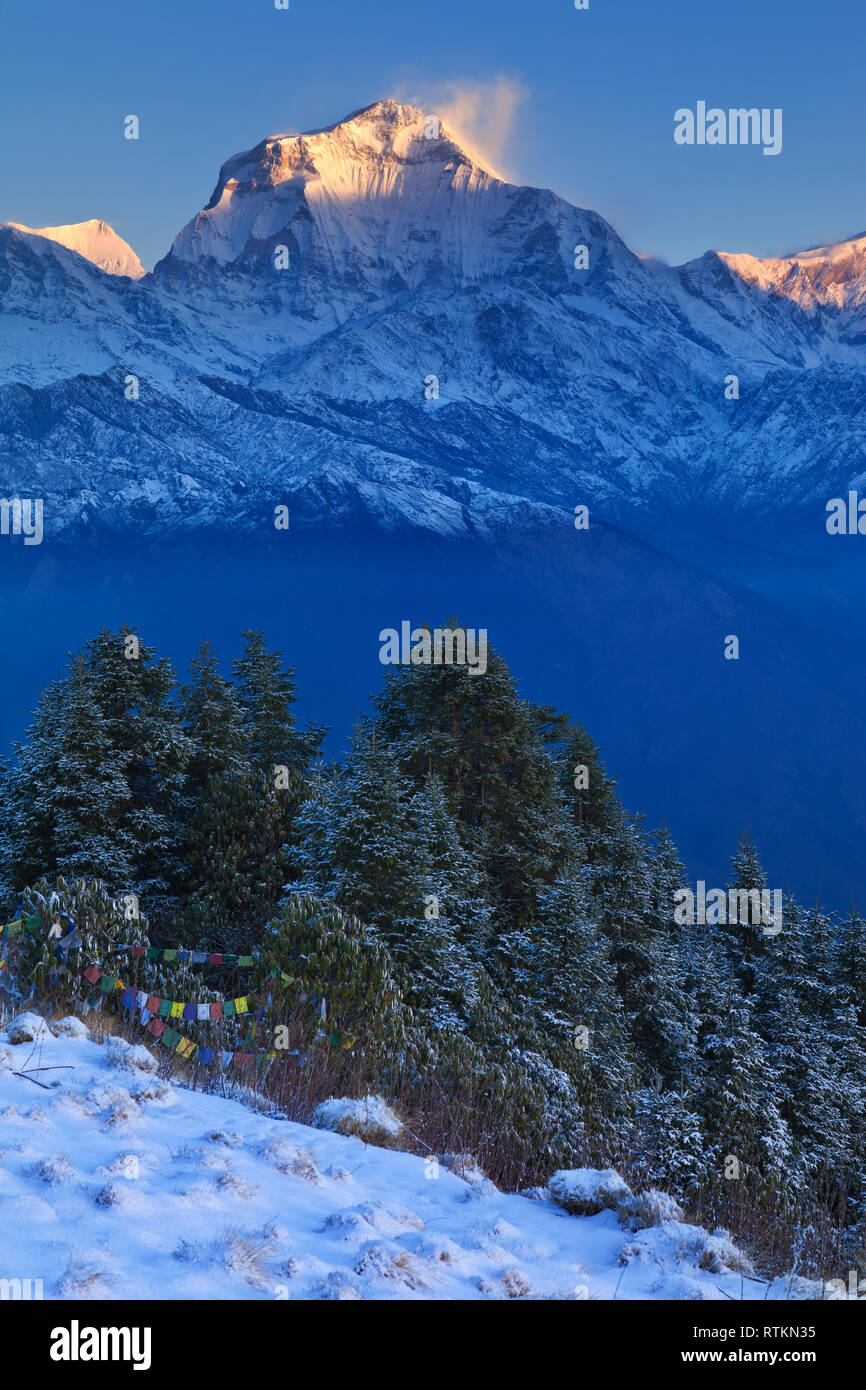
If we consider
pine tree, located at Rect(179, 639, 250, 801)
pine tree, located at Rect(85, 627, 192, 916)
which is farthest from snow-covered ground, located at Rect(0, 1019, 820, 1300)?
pine tree, located at Rect(179, 639, 250, 801)

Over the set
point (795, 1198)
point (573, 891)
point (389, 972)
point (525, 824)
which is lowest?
point (795, 1198)

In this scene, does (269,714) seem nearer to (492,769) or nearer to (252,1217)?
(492,769)

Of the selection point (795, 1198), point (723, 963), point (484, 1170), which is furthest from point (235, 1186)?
point (723, 963)

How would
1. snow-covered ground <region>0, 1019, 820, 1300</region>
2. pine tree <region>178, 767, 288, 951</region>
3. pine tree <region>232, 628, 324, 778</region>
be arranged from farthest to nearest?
1. pine tree <region>232, 628, 324, 778</region>
2. pine tree <region>178, 767, 288, 951</region>
3. snow-covered ground <region>0, 1019, 820, 1300</region>

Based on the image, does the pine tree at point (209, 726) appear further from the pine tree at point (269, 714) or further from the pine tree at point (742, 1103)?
the pine tree at point (742, 1103)

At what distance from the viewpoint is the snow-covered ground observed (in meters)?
5.50

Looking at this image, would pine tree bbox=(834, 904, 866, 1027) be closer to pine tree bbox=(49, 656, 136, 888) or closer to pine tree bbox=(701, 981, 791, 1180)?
pine tree bbox=(701, 981, 791, 1180)

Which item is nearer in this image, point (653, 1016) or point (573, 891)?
point (573, 891)

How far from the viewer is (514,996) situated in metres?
23.6

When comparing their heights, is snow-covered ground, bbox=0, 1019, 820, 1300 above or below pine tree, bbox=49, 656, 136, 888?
below
